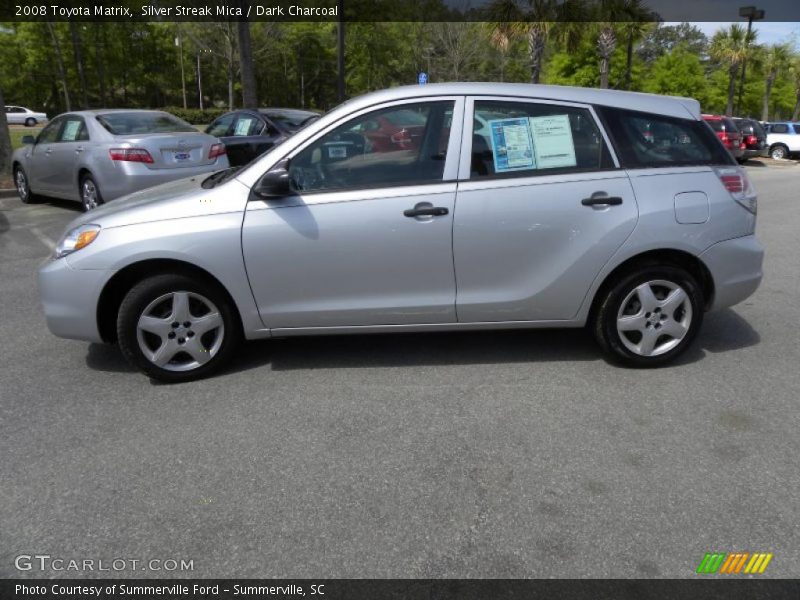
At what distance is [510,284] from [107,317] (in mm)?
2538

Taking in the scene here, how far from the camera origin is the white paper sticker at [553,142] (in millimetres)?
4078

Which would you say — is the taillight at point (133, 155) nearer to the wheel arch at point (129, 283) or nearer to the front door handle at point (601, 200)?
the wheel arch at point (129, 283)

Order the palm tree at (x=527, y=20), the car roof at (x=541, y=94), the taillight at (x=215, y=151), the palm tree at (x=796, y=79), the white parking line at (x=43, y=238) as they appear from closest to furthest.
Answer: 1. the car roof at (x=541, y=94)
2. the white parking line at (x=43, y=238)
3. the taillight at (x=215, y=151)
4. the palm tree at (x=527, y=20)
5. the palm tree at (x=796, y=79)

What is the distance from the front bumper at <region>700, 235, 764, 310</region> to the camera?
13.8ft

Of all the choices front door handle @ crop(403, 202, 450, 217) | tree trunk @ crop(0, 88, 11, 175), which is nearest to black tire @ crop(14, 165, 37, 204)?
tree trunk @ crop(0, 88, 11, 175)

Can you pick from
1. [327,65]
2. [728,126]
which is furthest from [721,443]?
[327,65]

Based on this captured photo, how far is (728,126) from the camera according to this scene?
21.9 meters

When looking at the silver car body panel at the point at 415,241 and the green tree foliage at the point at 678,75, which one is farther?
the green tree foliage at the point at 678,75

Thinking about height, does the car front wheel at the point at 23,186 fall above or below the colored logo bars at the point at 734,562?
above

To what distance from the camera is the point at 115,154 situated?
339 inches

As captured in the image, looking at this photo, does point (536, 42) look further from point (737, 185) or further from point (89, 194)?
point (737, 185)

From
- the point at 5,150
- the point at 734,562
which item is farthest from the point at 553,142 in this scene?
the point at 5,150

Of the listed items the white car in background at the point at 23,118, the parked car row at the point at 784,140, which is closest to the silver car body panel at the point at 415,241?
the parked car row at the point at 784,140

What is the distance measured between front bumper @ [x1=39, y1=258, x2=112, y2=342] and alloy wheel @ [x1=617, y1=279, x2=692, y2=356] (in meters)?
3.23
